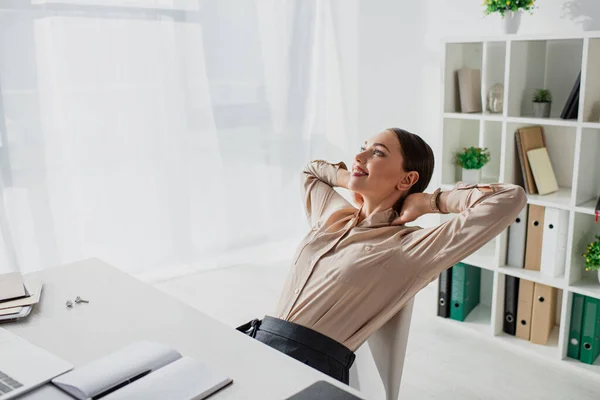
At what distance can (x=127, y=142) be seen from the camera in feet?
10.6

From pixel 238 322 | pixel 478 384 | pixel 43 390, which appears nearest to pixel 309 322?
pixel 43 390

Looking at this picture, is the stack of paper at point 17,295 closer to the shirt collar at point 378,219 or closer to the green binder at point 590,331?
the shirt collar at point 378,219

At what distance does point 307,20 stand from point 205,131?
0.93 metres

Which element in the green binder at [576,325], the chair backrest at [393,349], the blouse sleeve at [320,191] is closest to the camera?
the chair backrest at [393,349]

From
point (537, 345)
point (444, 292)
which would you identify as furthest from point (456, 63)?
point (537, 345)

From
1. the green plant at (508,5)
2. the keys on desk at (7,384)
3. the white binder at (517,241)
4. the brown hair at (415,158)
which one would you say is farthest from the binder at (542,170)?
the keys on desk at (7,384)

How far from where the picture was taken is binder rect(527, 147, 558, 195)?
2.58 meters

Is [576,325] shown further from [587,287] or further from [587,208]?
[587,208]

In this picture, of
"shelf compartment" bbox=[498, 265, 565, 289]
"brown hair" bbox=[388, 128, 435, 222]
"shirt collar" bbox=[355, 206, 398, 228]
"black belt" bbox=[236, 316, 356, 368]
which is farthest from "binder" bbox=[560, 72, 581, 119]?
"black belt" bbox=[236, 316, 356, 368]

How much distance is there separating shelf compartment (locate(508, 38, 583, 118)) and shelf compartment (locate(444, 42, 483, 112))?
270 millimetres

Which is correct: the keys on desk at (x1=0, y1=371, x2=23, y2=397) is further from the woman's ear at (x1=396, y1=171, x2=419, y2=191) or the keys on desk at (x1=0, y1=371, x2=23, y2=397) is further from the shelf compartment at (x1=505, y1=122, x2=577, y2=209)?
the shelf compartment at (x1=505, y1=122, x2=577, y2=209)

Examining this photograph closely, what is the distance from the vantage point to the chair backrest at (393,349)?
1668 mm

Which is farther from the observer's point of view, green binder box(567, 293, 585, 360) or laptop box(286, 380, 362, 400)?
green binder box(567, 293, 585, 360)

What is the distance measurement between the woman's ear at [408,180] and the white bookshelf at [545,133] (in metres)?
0.91
